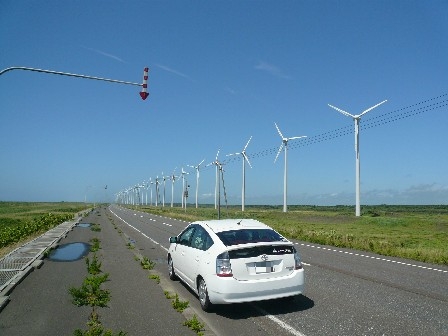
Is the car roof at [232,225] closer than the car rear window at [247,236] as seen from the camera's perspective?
No

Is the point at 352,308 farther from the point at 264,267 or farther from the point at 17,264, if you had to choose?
the point at 17,264

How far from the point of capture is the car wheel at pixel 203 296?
727 cm

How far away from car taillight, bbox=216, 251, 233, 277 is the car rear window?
337 mm

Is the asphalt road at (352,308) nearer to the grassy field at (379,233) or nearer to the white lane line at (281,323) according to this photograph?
the white lane line at (281,323)

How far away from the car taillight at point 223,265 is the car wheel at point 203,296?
613 mm

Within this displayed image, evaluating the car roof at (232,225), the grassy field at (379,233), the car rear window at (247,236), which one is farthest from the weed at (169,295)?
the grassy field at (379,233)

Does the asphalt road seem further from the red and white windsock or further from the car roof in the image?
the red and white windsock

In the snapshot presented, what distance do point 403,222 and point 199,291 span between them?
3632 centimetres

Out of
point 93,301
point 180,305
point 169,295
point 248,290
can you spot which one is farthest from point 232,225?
point 93,301

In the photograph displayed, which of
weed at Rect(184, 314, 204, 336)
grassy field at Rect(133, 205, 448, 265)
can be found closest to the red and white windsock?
weed at Rect(184, 314, 204, 336)

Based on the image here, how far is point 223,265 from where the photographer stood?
6.94 meters

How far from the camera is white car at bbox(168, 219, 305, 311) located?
684 cm

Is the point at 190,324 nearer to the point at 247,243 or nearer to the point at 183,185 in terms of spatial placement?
the point at 247,243

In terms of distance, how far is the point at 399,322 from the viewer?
6496 mm
